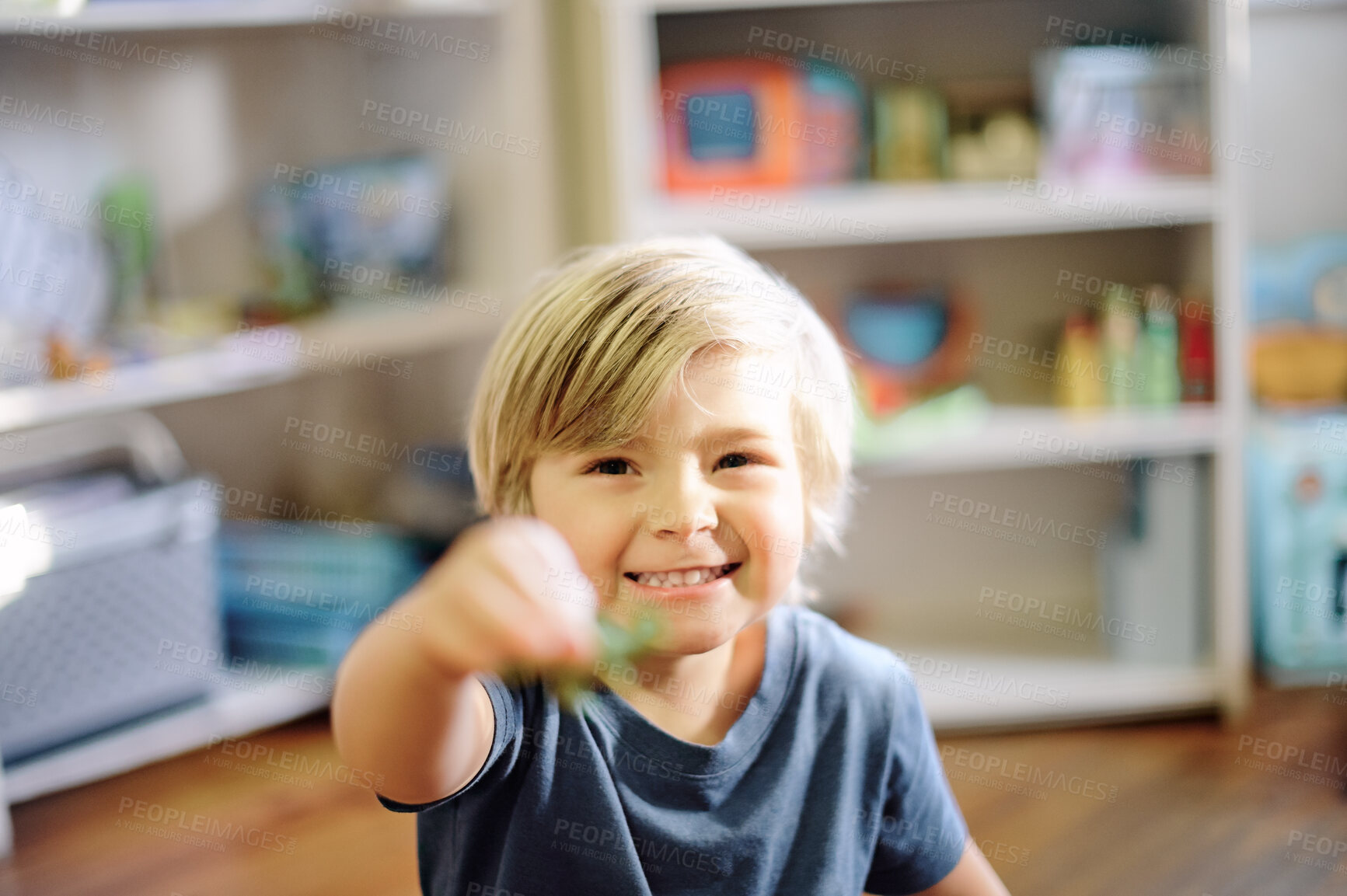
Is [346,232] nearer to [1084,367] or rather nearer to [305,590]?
[305,590]

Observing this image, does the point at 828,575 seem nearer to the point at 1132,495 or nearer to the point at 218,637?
the point at 1132,495

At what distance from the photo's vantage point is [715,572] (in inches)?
27.4

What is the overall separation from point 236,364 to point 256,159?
1.70 ft

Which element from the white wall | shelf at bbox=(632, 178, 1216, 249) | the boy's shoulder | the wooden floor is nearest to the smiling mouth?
the boy's shoulder

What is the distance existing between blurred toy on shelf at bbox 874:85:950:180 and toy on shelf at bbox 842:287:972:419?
21 centimetres

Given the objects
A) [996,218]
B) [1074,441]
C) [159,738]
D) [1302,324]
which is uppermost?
[996,218]

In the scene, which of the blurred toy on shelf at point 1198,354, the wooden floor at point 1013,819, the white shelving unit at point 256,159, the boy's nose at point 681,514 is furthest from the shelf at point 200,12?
the boy's nose at point 681,514

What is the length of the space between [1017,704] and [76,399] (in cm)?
135

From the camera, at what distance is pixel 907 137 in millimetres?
1798

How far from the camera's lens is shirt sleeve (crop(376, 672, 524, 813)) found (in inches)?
24.7

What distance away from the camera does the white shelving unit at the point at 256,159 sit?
5.35 feet

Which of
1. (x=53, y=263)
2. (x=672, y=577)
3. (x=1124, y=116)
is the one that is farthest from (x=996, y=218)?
(x=53, y=263)

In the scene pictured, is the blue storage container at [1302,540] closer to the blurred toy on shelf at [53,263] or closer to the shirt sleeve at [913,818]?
the shirt sleeve at [913,818]

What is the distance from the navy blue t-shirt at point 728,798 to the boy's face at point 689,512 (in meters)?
0.08
